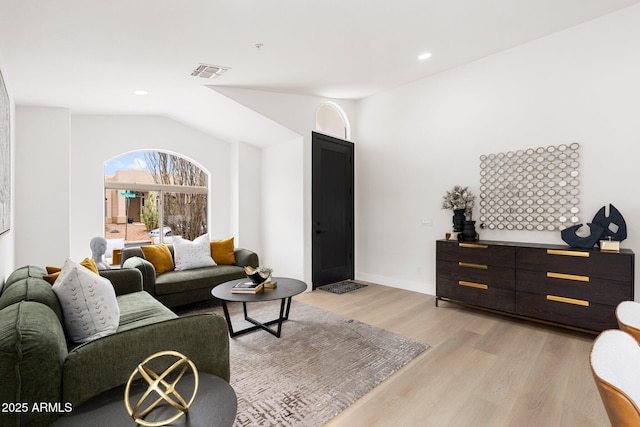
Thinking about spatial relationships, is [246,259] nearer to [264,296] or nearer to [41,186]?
[264,296]

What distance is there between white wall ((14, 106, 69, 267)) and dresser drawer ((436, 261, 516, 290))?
4.92 meters

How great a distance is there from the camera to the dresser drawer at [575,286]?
2695 mm

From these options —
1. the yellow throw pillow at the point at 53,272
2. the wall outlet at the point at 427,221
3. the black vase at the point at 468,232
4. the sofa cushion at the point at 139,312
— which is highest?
the wall outlet at the point at 427,221

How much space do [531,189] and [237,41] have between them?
3.49m

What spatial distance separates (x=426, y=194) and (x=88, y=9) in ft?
13.5

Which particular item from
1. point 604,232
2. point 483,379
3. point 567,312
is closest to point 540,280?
point 567,312

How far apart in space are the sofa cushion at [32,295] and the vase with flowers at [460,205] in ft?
12.7

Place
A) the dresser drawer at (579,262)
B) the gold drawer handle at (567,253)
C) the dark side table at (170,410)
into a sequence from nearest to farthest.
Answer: the dark side table at (170,410) < the dresser drawer at (579,262) < the gold drawer handle at (567,253)

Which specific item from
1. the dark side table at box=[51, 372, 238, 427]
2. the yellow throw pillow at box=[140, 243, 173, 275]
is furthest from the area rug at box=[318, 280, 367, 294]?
the dark side table at box=[51, 372, 238, 427]

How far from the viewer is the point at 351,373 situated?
2.34 m

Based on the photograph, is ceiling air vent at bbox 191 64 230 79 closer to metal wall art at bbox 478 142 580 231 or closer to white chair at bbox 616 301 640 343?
metal wall art at bbox 478 142 580 231

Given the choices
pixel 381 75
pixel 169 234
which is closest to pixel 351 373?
pixel 381 75

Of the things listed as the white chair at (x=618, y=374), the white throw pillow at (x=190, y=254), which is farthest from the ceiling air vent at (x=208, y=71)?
the white chair at (x=618, y=374)

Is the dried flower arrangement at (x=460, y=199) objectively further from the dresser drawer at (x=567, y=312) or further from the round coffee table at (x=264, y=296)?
the round coffee table at (x=264, y=296)
